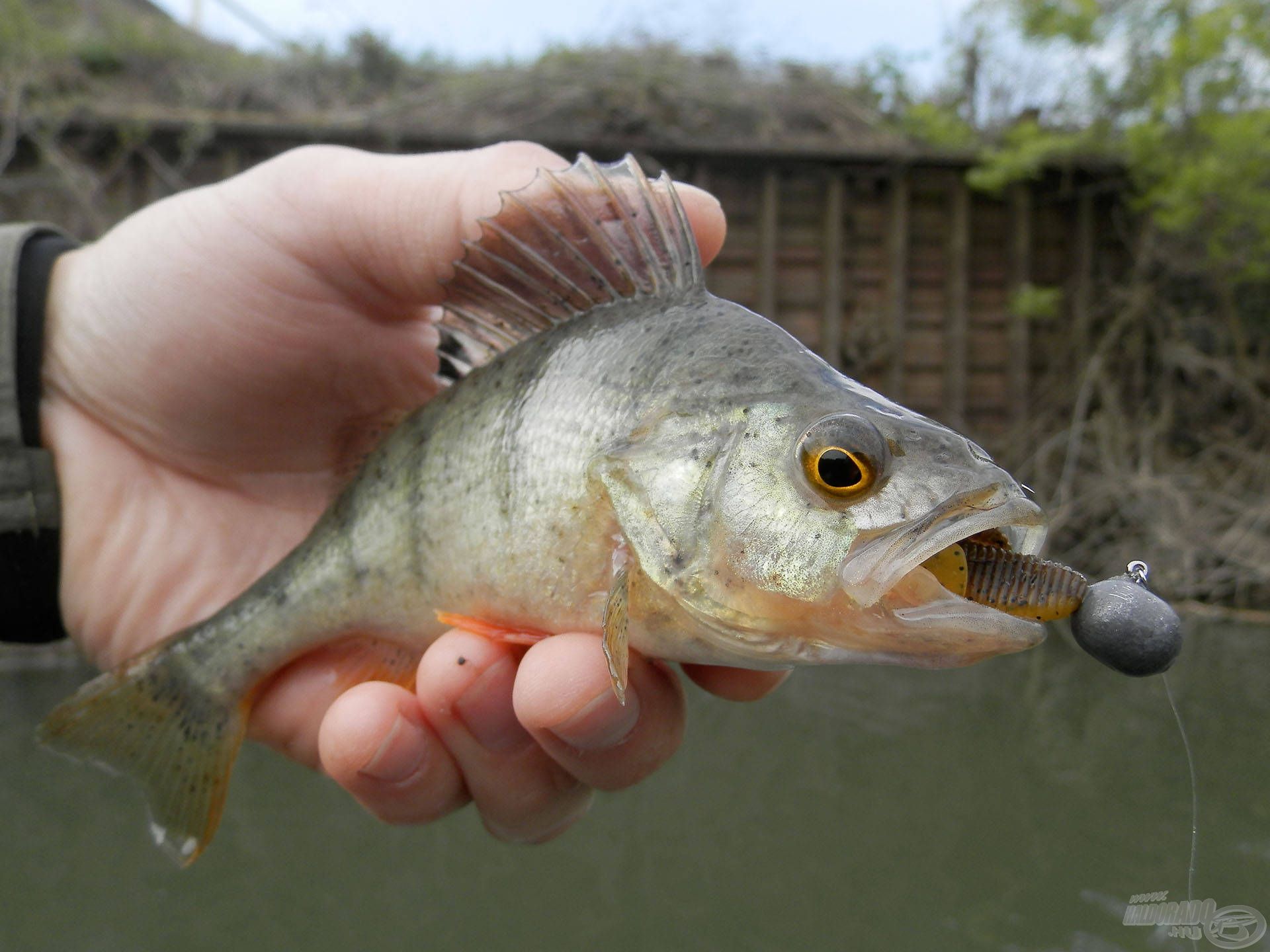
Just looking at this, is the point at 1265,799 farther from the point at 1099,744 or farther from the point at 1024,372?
the point at 1024,372

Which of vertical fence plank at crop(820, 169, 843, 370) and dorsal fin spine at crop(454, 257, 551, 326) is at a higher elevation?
dorsal fin spine at crop(454, 257, 551, 326)

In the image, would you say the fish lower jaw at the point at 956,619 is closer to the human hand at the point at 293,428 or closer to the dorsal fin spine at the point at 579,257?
the human hand at the point at 293,428

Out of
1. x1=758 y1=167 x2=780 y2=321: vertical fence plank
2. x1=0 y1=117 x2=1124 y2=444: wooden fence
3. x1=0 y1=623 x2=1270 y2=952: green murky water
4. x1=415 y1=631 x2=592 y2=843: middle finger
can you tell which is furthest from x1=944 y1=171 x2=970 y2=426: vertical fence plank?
x1=415 y1=631 x2=592 y2=843: middle finger

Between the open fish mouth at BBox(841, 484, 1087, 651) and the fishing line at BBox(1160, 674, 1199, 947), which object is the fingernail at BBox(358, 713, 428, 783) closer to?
the open fish mouth at BBox(841, 484, 1087, 651)

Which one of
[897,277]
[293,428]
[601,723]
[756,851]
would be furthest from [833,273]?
[601,723]

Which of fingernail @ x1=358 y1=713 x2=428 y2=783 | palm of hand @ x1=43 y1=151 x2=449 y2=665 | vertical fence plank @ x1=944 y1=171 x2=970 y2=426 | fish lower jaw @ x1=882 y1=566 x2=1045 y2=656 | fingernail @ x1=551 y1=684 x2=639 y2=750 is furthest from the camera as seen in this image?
vertical fence plank @ x1=944 y1=171 x2=970 y2=426

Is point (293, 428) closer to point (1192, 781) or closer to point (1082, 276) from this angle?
point (1192, 781)

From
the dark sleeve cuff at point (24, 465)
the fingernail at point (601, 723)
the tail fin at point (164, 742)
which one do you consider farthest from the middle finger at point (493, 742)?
the dark sleeve cuff at point (24, 465)

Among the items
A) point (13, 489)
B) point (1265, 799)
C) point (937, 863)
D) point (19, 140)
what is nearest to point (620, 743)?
point (13, 489)
